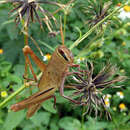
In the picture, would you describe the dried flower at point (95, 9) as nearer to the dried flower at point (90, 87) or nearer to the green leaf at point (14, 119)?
the dried flower at point (90, 87)

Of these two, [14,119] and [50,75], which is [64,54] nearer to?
[50,75]

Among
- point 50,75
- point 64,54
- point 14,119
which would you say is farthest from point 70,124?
point 64,54

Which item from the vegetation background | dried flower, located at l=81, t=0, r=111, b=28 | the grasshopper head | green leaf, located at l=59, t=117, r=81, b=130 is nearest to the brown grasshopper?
the grasshopper head

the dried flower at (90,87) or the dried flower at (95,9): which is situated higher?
the dried flower at (95,9)

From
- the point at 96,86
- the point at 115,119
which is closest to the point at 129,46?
the point at 115,119

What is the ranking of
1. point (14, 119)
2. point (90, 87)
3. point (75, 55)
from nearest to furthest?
point (90, 87) → point (14, 119) → point (75, 55)

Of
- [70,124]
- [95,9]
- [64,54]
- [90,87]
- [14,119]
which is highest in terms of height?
[95,9]

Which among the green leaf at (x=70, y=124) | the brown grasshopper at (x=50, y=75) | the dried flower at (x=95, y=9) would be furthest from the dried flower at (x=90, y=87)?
the green leaf at (x=70, y=124)

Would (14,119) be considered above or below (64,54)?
below

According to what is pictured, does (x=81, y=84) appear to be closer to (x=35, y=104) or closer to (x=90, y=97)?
(x=90, y=97)
